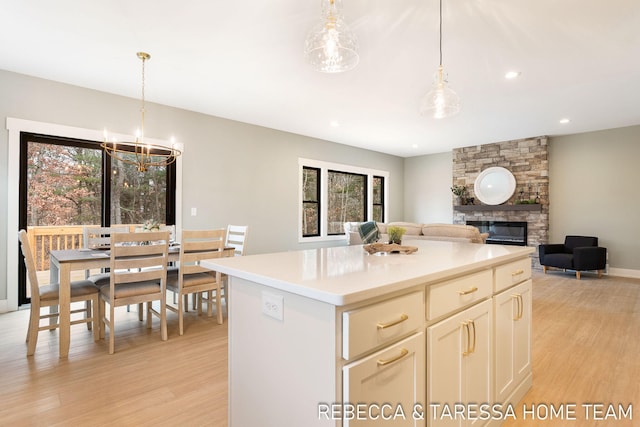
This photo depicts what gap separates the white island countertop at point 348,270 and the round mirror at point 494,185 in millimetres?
5891

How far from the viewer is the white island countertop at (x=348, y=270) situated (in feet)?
3.34

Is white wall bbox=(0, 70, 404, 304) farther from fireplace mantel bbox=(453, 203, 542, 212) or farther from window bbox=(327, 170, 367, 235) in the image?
fireplace mantel bbox=(453, 203, 542, 212)

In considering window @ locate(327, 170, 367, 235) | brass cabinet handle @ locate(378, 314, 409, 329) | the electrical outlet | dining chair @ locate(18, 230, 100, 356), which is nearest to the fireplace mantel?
window @ locate(327, 170, 367, 235)

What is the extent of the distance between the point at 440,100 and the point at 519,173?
5315 millimetres

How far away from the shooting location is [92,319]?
9.46 ft

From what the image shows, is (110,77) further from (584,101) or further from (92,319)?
(584,101)

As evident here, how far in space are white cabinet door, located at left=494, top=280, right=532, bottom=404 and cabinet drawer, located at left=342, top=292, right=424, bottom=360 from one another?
30.3 inches

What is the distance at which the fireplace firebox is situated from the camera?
6.84m

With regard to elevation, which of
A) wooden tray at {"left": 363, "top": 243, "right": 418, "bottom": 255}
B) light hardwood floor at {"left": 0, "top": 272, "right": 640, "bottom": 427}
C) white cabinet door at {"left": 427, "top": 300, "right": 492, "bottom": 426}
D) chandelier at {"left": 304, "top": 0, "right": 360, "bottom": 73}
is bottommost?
light hardwood floor at {"left": 0, "top": 272, "right": 640, "bottom": 427}

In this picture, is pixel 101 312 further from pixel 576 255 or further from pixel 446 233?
pixel 576 255

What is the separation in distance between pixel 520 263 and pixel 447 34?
2.00 m

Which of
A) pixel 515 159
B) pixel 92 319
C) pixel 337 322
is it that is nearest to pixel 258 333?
pixel 337 322

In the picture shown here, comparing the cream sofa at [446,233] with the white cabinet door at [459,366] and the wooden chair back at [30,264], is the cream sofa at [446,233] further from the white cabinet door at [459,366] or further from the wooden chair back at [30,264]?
the wooden chair back at [30,264]

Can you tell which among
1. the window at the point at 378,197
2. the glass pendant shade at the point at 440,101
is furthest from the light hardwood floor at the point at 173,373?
the window at the point at 378,197
